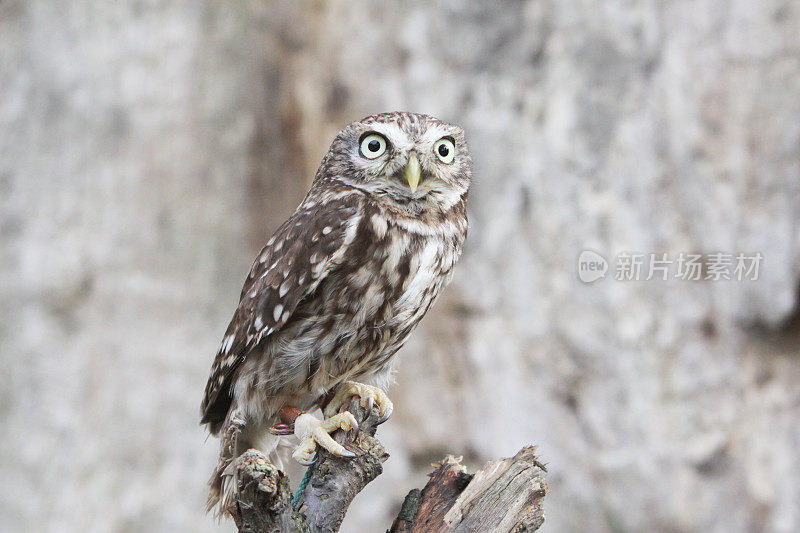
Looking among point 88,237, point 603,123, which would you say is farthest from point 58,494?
point 603,123

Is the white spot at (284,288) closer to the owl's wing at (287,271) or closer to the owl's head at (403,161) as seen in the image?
the owl's wing at (287,271)

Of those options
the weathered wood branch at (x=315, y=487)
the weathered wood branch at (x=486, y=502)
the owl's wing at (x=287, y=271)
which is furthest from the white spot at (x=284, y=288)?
the weathered wood branch at (x=486, y=502)

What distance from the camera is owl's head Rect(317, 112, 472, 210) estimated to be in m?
2.45

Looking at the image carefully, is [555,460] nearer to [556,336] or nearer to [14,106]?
[556,336]

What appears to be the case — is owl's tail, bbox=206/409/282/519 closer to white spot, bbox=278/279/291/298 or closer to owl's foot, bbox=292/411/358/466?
owl's foot, bbox=292/411/358/466

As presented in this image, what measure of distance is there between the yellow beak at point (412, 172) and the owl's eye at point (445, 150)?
11cm

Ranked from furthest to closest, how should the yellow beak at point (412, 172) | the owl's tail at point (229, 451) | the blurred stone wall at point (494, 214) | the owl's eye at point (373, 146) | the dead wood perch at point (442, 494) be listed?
the blurred stone wall at point (494, 214)
the owl's tail at point (229, 451)
the owl's eye at point (373, 146)
the yellow beak at point (412, 172)
the dead wood perch at point (442, 494)

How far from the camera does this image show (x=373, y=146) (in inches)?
98.9

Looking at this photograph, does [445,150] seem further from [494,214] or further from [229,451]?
[494,214]

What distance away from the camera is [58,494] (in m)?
5.29

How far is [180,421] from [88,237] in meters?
1.43

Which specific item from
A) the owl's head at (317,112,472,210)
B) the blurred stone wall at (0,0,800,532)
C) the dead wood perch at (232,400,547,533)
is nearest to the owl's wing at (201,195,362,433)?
the owl's head at (317,112,472,210)

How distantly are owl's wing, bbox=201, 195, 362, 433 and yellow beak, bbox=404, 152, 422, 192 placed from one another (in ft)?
0.62

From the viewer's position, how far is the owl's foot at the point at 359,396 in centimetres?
257
